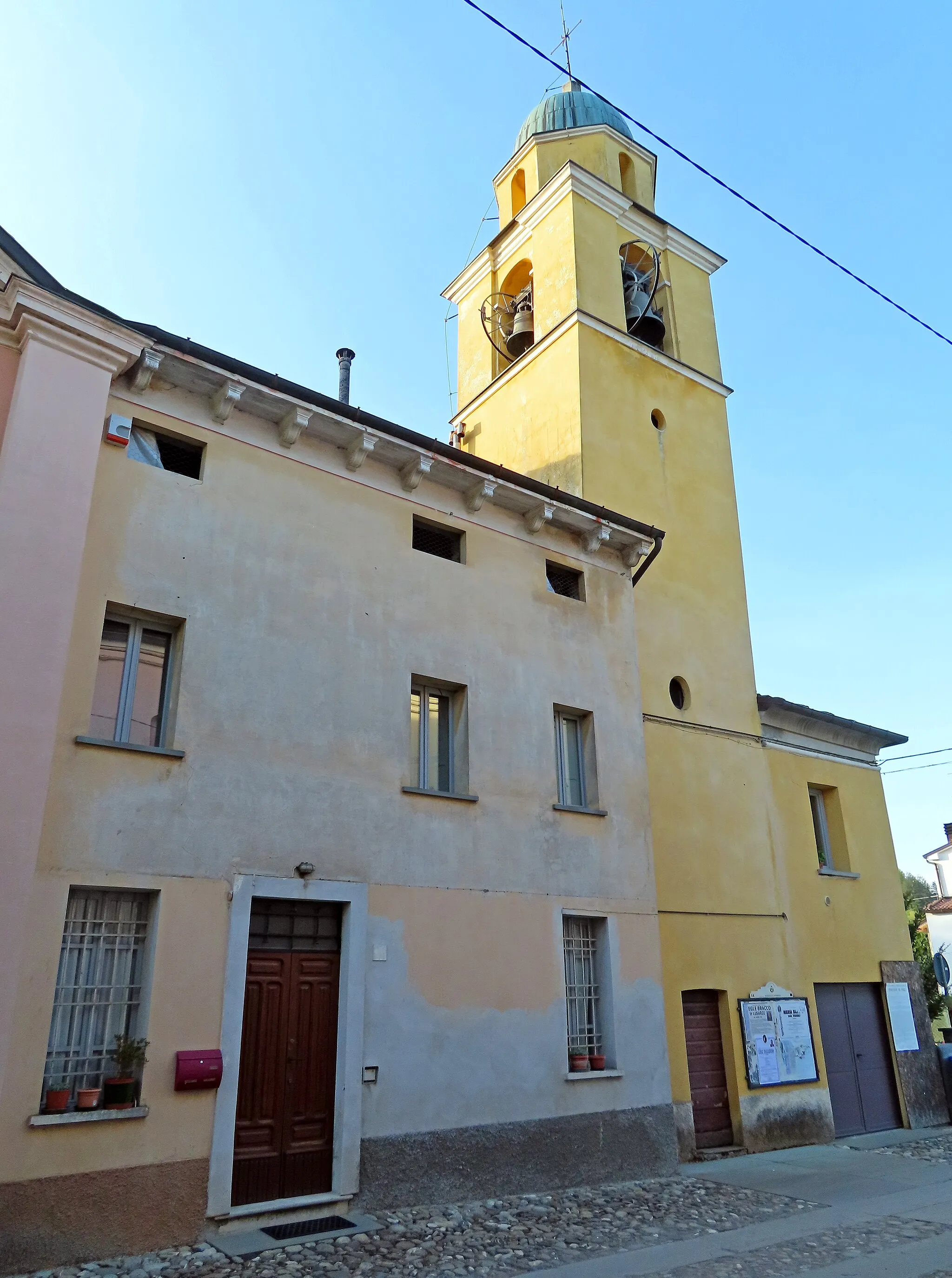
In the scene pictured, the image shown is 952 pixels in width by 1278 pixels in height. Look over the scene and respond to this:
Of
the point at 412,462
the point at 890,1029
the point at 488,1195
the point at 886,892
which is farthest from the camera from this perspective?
the point at 886,892

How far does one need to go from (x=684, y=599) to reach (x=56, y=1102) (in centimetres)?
1110

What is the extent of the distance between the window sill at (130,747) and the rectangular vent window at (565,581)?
5850mm

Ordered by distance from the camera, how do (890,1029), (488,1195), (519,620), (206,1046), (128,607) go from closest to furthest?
1. (206,1046)
2. (128,607)
3. (488,1195)
4. (519,620)
5. (890,1029)

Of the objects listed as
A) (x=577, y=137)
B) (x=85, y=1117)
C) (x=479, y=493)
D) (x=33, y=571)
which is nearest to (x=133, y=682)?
(x=33, y=571)

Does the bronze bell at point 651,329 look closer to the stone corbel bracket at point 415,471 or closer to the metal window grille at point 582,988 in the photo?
the stone corbel bracket at point 415,471

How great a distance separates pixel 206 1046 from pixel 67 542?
14.5 ft

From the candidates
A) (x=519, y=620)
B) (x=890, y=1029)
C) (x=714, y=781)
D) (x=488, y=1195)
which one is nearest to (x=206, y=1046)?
(x=488, y=1195)

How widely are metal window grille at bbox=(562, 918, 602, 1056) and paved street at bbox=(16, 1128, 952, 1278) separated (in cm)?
143

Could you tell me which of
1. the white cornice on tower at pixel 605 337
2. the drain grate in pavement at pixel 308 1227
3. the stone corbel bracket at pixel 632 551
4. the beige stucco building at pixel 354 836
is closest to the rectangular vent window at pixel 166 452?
the beige stucco building at pixel 354 836

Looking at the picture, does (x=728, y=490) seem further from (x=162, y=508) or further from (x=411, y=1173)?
(x=411, y=1173)

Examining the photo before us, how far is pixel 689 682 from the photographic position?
46.6 ft

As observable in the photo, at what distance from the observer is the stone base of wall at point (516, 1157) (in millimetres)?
8336

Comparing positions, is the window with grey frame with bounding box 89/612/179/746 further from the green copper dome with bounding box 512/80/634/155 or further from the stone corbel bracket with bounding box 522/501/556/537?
the green copper dome with bounding box 512/80/634/155

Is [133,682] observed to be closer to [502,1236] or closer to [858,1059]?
[502,1236]
